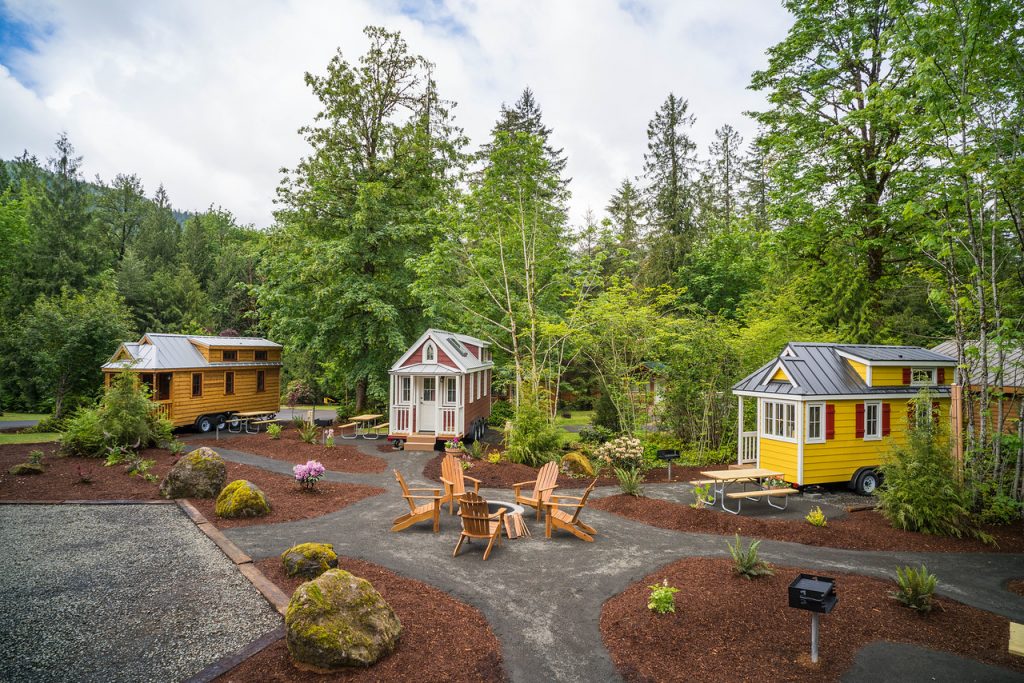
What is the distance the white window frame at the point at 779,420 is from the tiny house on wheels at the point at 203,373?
17967mm

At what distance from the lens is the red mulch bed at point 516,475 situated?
513 inches

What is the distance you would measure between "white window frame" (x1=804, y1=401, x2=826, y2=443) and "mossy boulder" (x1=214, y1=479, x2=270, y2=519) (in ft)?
38.4

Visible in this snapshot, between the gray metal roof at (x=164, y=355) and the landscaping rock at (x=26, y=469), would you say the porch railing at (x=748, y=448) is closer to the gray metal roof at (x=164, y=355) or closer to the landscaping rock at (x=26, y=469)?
the landscaping rock at (x=26, y=469)

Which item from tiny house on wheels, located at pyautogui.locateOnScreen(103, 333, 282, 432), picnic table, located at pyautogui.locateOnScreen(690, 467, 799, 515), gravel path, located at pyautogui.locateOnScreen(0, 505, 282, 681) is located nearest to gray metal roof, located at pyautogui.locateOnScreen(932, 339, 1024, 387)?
picnic table, located at pyautogui.locateOnScreen(690, 467, 799, 515)

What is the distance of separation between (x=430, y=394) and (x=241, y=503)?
908 cm

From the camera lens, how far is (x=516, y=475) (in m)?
13.5

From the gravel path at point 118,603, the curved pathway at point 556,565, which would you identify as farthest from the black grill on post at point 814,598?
the gravel path at point 118,603

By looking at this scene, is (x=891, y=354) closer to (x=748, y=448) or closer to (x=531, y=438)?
(x=748, y=448)

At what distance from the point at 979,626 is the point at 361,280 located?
64.7 ft

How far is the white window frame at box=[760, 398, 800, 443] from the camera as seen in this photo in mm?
12289

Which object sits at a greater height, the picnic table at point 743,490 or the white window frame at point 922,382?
the white window frame at point 922,382

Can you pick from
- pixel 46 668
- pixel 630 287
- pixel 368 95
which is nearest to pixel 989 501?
pixel 630 287

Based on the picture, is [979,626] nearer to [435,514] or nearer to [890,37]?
[435,514]

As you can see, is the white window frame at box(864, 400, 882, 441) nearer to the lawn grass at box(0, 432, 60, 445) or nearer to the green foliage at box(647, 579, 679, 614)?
the green foliage at box(647, 579, 679, 614)
